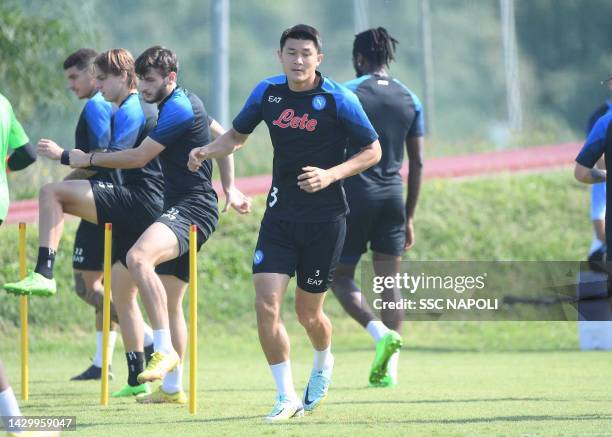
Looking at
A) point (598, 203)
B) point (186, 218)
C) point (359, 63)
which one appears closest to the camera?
point (186, 218)

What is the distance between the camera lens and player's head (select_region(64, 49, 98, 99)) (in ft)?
31.2

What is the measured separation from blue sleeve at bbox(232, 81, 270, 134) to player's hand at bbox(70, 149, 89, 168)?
1.13m

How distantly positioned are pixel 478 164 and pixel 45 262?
12.2m

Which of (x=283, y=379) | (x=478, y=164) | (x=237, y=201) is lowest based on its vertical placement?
(x=283, y=379)

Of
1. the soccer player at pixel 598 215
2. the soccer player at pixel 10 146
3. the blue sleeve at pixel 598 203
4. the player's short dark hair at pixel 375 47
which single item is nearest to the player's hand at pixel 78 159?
the soccer player at pixel 10 146

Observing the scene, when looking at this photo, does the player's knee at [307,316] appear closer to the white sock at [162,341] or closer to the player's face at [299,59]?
the white sock at [162,341]

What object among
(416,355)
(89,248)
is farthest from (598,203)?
(89,248)

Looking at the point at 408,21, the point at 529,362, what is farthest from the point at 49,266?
the point at 408,21

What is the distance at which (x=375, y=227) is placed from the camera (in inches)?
381

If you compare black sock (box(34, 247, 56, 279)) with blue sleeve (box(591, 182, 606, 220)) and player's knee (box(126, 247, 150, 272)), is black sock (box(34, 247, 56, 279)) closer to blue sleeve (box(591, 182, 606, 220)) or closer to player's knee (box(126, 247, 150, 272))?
player's knee (box(126, 247, 150, 272))

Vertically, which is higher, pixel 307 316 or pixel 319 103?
pixel 319 103

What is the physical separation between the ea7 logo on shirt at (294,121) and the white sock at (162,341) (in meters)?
1.71

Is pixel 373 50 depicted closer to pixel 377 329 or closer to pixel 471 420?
pixel 377 329

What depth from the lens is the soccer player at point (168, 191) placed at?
7707 mm
